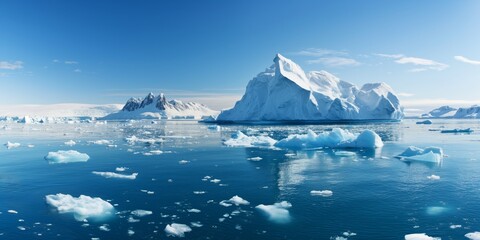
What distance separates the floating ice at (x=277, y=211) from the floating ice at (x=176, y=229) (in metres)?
2.10

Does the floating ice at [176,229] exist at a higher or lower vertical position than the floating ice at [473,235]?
lower

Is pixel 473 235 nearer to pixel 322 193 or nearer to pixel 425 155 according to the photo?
pixel 322 193

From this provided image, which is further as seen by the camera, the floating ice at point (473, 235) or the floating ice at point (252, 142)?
the floating ice at point (252, 142)

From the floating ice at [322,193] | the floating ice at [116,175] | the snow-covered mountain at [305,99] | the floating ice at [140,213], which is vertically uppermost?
the snow-covered mountain at [305,99]

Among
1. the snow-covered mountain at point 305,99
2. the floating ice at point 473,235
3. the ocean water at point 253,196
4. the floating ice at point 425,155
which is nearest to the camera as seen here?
the floating ice at point 473,235

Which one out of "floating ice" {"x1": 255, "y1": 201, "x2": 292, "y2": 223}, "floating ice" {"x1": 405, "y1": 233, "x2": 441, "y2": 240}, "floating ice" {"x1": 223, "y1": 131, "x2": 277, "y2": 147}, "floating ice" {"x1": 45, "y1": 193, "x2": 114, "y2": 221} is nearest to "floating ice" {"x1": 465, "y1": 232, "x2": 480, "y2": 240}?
"floating ice" {"x1": 405, "y1": 233, "x2": 441, "y2": 240}

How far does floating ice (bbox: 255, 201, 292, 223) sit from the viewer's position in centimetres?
874

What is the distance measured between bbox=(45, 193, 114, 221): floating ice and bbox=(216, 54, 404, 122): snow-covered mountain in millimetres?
51499

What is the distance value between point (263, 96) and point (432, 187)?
188 feet

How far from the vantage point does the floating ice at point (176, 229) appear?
7676 millimetres

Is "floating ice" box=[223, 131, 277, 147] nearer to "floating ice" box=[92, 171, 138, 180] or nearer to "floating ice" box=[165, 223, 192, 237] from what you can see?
"floating ice" box=[92, 171, 138, 180]

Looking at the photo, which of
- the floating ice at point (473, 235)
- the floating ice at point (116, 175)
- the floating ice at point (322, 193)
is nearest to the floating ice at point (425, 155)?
the floating ice at point (322, 193)

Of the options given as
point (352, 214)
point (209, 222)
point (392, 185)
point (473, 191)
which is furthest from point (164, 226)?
point (473, 191)

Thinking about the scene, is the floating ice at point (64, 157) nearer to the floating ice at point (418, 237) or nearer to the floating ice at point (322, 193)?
the floating ice at point (322, 193)
